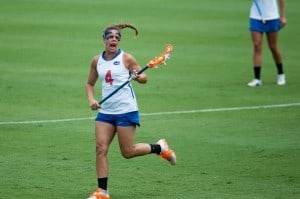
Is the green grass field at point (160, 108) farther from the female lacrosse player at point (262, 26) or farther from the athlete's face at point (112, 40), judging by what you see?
the athlete's face at point (112, 40)

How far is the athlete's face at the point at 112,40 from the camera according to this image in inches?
477

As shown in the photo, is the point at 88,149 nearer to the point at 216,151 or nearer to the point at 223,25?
the point at 216,151

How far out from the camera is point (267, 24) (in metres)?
20.6

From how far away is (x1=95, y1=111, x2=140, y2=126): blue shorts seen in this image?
12.1m

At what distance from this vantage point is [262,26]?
808 inches

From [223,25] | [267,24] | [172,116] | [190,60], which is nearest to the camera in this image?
[172,116]

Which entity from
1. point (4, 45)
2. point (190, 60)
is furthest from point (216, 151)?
point (4, 45)

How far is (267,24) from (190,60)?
3.98 m

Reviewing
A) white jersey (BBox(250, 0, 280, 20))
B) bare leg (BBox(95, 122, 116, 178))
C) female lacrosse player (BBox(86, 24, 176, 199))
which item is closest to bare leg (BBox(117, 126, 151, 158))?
female lacrosse player (BBox(86, 24, 176, 199))

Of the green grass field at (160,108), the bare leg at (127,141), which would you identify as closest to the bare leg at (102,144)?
the bare leg at (127,141)

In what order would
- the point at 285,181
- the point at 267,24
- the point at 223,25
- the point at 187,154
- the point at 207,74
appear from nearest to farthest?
1. the point at 285,181
2. the point at 187,154
3. the point at 267,24
4. the point at 207,74
5. the point at 223,25

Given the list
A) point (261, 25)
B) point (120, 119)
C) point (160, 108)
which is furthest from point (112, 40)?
point (261, 25)

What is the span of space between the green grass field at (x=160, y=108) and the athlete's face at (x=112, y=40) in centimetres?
187

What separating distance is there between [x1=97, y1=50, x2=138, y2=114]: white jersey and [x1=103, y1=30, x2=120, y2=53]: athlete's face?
11cm
